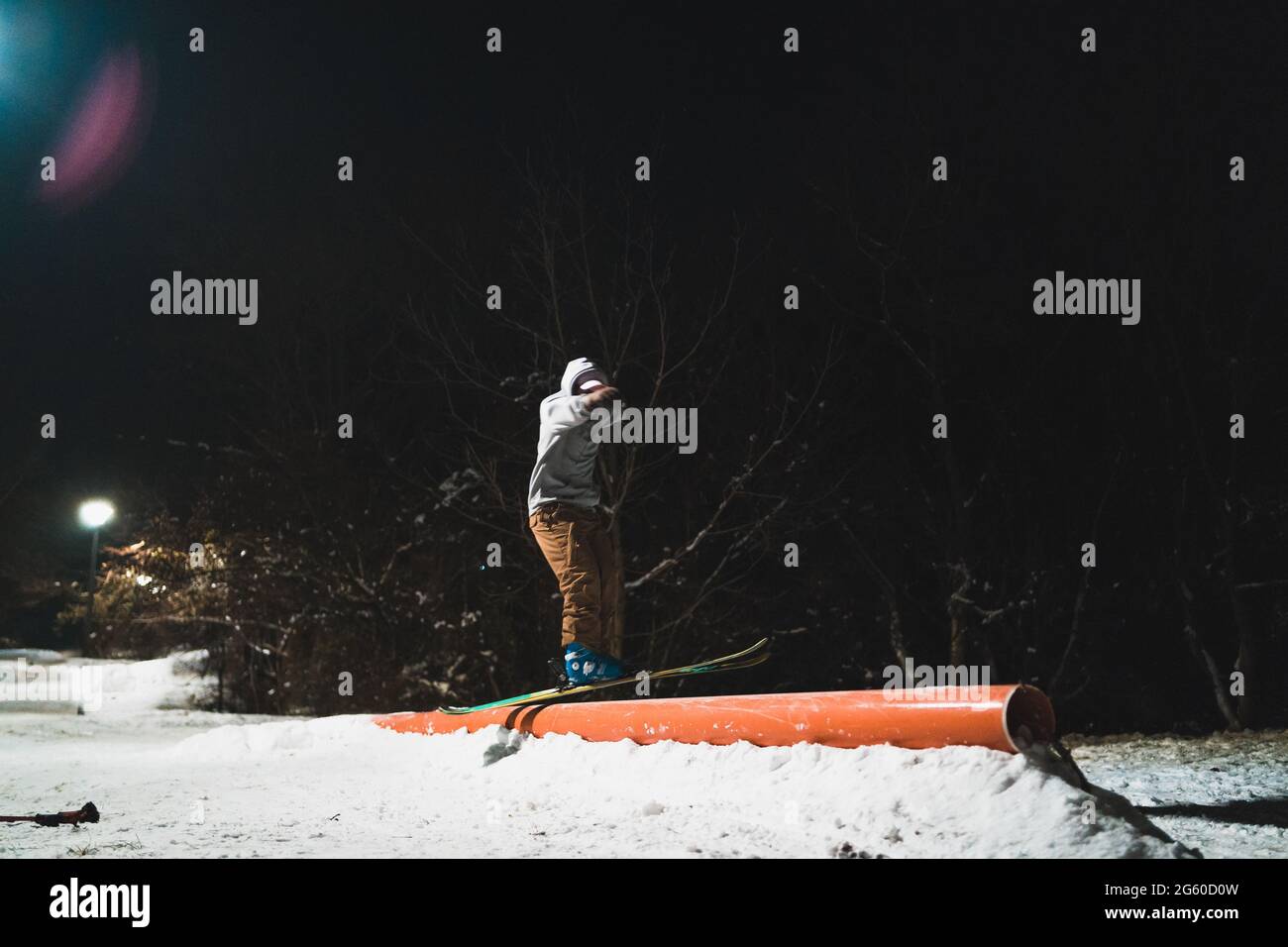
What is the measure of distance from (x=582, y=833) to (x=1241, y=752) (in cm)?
648

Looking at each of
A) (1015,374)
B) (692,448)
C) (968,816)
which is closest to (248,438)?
(692,448)

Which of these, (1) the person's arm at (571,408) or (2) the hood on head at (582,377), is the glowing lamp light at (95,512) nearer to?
(1) the person's arm at (571,408)

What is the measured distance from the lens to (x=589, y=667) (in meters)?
6.27

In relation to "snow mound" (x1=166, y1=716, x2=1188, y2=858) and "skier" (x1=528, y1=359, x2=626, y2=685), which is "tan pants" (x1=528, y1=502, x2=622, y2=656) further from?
"snow mound" (x1=166, y1=716, x2=1188, y2=858)

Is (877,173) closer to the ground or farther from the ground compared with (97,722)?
farther from the ground

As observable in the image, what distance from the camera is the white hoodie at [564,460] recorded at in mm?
6543

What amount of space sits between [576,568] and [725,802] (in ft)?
7.46

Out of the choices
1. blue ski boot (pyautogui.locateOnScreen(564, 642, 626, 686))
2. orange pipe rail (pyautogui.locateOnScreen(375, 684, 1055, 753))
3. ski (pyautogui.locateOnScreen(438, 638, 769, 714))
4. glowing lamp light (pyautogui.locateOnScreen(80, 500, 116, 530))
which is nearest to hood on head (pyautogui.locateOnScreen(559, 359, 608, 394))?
blue ski boot (pyautogui.locateOnScreen(564, 642, 626, 686))

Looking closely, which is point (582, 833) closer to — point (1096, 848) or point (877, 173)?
point (1096, 848)

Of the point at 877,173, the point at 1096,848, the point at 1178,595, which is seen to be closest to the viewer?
the point at 1096,848

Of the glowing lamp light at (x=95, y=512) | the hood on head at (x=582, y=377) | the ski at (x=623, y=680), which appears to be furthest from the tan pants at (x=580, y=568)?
the glowing lamp light at (x=95, y=512)

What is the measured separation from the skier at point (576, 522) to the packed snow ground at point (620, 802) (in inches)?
28.8

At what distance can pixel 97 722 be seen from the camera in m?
12.5

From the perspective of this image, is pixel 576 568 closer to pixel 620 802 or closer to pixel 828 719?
pixel 620 802
